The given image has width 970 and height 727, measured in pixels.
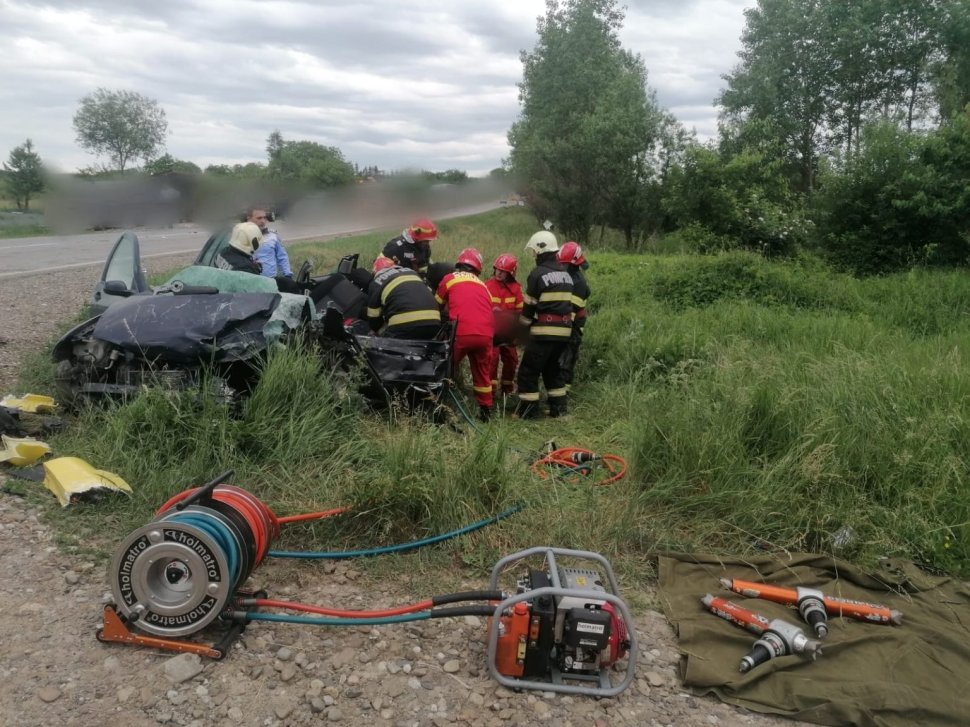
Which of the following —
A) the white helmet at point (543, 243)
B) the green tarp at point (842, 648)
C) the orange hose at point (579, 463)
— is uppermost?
the white helmet at point (543, 243)

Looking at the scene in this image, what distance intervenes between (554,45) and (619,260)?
1517cm

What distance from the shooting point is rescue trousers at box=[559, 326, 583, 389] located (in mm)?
6527

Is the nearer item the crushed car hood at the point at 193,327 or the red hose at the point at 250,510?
the red hose at the point at 250,510

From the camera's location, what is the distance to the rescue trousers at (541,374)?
6.33 metres

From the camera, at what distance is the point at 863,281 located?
33.9 ft

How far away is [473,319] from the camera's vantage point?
19.4 feet

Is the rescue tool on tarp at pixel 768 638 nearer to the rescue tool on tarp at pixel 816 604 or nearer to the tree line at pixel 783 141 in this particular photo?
the rescue tool on tarp at pixel 816 604

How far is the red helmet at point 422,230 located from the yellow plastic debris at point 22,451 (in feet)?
11.4

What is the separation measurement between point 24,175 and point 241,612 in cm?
440

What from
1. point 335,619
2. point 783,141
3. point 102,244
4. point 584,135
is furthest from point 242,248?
point 783,141

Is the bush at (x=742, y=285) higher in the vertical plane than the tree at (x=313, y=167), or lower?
lower

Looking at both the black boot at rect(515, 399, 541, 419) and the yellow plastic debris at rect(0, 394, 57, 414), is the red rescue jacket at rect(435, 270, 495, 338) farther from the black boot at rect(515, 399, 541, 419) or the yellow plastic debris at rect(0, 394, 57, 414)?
A: the yellow plastic debris at rect(0, 394, 57, 414)

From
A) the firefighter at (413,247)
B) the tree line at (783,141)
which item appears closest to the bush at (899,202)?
the tree line at (783,141)

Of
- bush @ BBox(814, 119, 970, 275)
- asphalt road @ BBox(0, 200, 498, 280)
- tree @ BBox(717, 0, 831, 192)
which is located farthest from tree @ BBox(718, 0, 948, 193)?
asphalt road @ BBox(0, 200, 498, 280)
